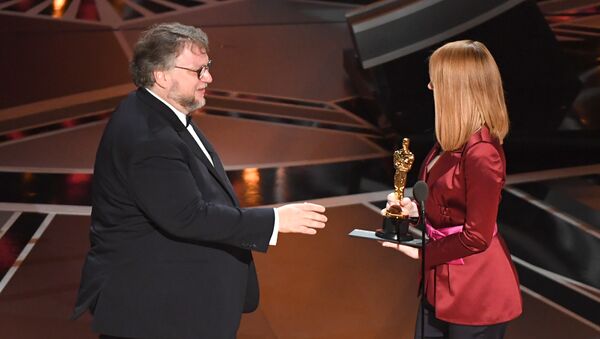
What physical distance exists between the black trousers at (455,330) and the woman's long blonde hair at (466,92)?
1.74ft

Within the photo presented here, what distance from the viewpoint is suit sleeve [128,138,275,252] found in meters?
2.23

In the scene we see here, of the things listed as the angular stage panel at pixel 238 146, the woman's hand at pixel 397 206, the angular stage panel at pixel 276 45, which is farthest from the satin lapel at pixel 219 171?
the angular stage panel at pixel 276 45

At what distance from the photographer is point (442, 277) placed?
2.48 metres

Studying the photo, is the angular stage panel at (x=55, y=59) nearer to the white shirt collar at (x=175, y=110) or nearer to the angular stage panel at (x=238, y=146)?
the angular stage panel at (x=238, y=146)

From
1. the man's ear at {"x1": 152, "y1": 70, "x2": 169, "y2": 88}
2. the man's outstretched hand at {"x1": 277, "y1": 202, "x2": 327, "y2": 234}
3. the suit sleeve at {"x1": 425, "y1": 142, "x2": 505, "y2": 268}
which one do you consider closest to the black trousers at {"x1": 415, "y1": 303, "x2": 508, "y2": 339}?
the suit sleeve at {"x1": 425, "y1": 142, "x2": 505, "y2": 268}

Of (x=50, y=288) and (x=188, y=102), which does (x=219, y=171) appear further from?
(x=50, y=288)

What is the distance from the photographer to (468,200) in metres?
2.34

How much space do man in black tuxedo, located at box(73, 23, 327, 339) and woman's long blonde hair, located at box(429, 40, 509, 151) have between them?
18.7 inches

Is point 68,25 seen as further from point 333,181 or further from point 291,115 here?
point 333,181

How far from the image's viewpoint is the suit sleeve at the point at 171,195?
7.32ft

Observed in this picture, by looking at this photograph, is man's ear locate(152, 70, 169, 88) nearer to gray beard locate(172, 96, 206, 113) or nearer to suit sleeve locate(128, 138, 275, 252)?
gray beard locate(172, 96, 206, 113)

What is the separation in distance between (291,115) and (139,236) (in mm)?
5288

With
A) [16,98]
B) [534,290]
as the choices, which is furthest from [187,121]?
[16,98]

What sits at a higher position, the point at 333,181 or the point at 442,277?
the point at 442,277
